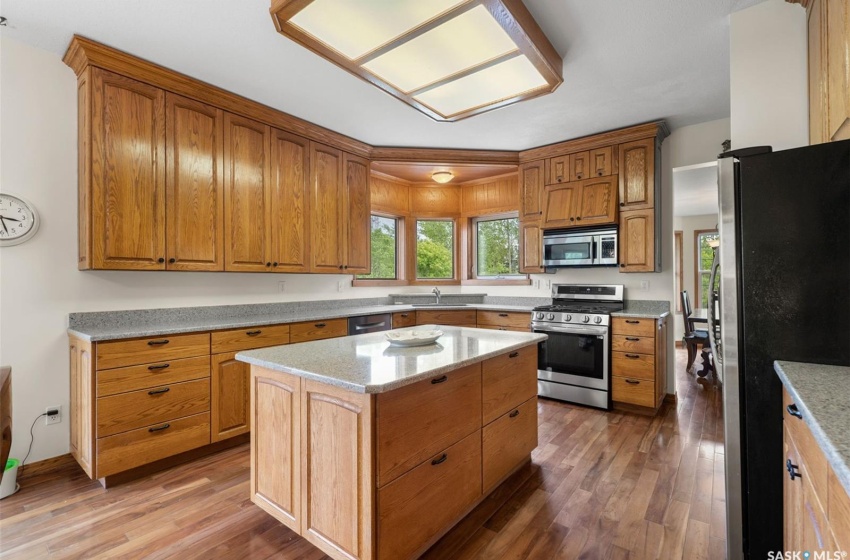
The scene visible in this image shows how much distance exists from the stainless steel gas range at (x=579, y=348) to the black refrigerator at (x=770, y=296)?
2090 millimetres

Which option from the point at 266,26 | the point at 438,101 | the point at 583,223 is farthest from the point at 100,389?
the point at 583,223

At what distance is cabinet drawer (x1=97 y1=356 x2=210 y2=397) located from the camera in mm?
2266

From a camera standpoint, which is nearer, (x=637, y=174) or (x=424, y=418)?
(x=424, y=418)

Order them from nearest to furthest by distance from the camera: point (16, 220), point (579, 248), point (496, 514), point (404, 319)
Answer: point (496, 514) → point (16, 220) → point (579, 248) → point (404, 319)

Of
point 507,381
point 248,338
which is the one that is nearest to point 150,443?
point 248,338

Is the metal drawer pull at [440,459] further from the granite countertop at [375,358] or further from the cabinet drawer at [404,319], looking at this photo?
the cabinet drawer at [404,319]

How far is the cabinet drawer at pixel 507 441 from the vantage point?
2090mm

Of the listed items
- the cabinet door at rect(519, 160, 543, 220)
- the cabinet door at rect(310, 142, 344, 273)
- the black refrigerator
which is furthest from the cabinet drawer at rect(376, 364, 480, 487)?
the cabinet door at rect(519, 160, 543, 220)

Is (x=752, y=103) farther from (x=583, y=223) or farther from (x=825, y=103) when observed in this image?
(x=583, y=223)

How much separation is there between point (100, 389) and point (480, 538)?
2230 millimetres

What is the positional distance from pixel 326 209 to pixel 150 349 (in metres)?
1.98

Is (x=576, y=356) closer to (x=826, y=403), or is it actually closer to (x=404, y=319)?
(x=404, y=319)

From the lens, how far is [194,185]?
9.50ft

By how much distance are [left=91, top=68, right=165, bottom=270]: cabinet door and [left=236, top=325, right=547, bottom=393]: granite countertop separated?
1395 mm
